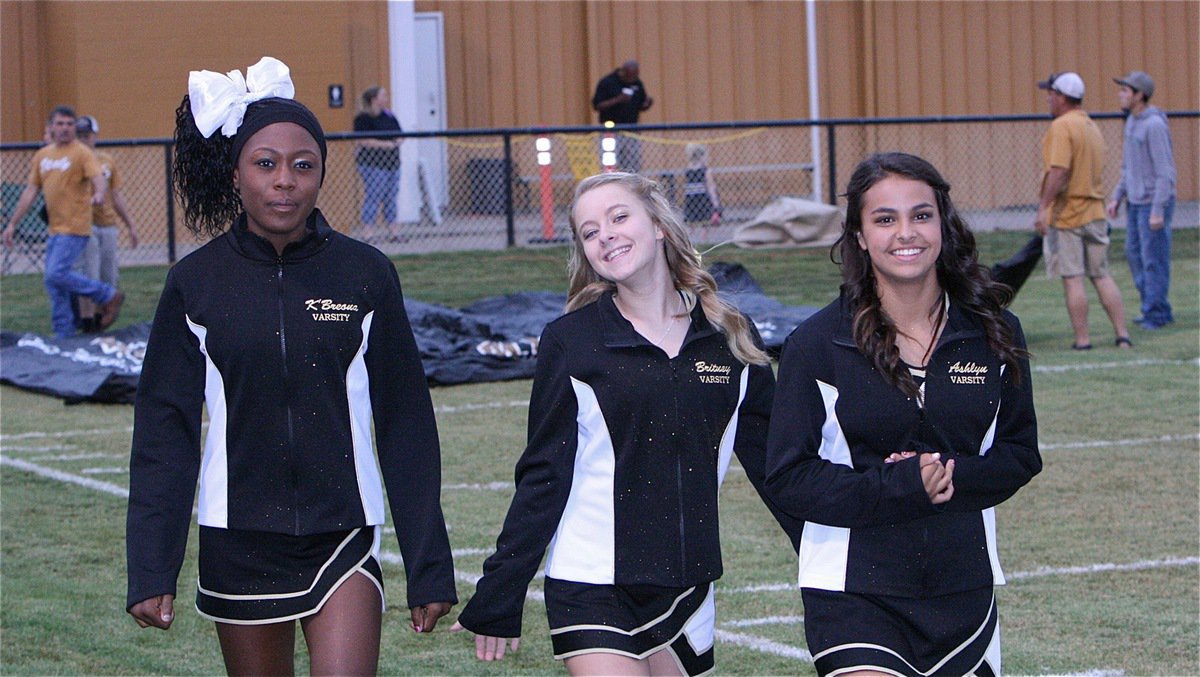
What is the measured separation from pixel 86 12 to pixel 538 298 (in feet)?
31.0

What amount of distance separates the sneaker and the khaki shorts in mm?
8000

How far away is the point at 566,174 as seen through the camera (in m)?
21.1

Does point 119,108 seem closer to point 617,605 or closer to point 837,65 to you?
point 837,65

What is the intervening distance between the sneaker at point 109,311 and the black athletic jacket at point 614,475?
11469mm

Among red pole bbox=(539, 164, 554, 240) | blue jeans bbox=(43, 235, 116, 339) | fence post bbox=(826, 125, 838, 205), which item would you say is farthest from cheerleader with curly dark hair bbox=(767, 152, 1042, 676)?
red pole bbox=(539, 164, 554, 240)

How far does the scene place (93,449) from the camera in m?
10.4

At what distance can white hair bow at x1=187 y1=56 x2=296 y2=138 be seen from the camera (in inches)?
162

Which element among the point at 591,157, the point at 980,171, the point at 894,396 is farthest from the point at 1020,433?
the point at 980,171

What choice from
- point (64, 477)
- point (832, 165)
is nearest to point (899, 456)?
point (64, 477)

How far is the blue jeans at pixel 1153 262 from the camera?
1408cm

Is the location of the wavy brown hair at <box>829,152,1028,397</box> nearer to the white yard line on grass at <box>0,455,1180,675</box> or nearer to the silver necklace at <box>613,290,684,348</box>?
the silver necklace at <box>613,290,684,348</box>

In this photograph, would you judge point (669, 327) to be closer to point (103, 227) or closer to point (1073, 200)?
point (1073, 200)

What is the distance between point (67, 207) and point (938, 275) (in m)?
12.1

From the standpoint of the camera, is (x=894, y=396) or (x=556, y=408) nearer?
(x=894, y=396)
